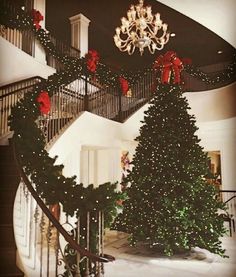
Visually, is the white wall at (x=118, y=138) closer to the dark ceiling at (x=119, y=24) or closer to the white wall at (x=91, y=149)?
the white wall at (x=91, y=149)

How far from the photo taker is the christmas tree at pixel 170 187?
410cm

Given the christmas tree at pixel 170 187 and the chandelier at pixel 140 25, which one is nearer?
the chandelier at pixel 140 25

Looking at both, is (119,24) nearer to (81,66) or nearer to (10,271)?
(81,66)

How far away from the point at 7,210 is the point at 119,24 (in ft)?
9.21

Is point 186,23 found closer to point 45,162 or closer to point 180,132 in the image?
point 180,132

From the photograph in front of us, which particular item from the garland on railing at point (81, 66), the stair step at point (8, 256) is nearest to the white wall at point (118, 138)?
the garland on railing at point (81, 66)

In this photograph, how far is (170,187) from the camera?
14.0 feet

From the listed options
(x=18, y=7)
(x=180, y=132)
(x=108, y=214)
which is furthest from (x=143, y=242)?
(x=18, y=7)

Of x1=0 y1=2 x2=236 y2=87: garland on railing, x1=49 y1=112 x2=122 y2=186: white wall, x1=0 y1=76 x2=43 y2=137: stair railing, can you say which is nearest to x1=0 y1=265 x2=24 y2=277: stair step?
x1=49 y1=112 x2=122 y2=186: white wall

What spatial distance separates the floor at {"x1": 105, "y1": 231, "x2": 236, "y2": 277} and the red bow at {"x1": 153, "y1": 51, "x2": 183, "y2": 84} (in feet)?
7.29

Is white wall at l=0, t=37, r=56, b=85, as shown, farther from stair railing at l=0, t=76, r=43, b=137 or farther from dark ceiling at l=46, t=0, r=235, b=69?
dark ceiling at l=46, t=0, r=235, b=69

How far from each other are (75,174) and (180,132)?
1593 millimetres

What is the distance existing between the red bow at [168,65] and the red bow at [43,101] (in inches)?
61.4

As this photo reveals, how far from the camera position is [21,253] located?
3371 millimetres
